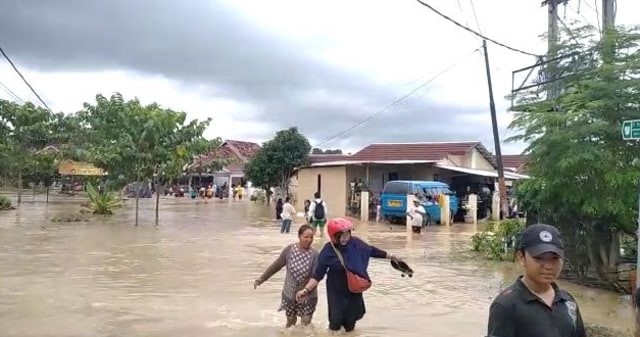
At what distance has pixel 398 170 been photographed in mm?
38375

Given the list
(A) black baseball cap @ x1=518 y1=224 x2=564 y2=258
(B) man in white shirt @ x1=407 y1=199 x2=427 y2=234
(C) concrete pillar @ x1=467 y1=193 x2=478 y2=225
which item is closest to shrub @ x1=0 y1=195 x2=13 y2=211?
(B) man in white shirt @ x1=407 y1=199 x2=427 y2=234

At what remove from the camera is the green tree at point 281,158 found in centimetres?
4659

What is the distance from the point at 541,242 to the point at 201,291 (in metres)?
9.09

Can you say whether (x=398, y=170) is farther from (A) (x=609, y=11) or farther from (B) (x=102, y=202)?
(A) (x=609, y=11)

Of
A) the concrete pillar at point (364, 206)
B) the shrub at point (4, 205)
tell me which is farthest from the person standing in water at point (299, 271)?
the shrub at point (4, 205)

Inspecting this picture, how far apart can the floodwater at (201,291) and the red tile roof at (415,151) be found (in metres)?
A: 19.5

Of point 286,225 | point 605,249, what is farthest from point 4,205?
point 605,249

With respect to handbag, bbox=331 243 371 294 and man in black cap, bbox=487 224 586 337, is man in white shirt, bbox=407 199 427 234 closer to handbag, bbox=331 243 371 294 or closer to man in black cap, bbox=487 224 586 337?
handbag, bbox=331 243 371 294

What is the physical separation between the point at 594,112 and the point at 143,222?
21.3m

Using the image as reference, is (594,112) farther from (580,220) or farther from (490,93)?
(490,93)

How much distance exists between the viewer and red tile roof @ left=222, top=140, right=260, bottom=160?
2676 inches

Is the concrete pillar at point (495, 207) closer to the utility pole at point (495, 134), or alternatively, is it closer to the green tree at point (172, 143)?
the utility pole at point (495, 134)

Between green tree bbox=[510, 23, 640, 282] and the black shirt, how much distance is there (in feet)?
26.3

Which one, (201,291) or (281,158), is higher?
(281,158)
